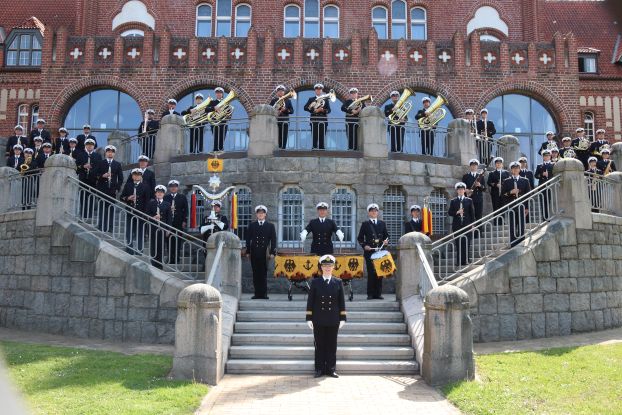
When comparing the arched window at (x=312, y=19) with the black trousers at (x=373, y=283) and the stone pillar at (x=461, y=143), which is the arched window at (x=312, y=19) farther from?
the black trousers at (x=373, y=283)

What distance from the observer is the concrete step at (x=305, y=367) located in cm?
884

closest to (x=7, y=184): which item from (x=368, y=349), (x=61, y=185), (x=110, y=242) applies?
(x=61, y=185)

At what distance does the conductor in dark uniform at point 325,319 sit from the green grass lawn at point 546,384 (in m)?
1.69

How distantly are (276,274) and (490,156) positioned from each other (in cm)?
831

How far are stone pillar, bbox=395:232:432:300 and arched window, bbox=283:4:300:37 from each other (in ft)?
52.5

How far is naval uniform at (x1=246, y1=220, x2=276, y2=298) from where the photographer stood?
11.6m

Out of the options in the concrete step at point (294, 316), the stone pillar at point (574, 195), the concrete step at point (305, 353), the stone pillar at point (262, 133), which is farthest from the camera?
the stone pillar at point (262, 133)

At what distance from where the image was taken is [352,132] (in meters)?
15.9

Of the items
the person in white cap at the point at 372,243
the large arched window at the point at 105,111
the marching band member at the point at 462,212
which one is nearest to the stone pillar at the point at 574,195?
the marching band member at the point at 462,212

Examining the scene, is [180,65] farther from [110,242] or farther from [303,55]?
[110,242]

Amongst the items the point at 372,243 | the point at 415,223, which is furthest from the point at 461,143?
the point at 372,243

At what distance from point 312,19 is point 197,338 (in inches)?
758

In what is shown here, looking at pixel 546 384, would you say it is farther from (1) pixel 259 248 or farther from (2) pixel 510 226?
(1) pixel 259 248

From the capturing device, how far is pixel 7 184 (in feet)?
44.3
